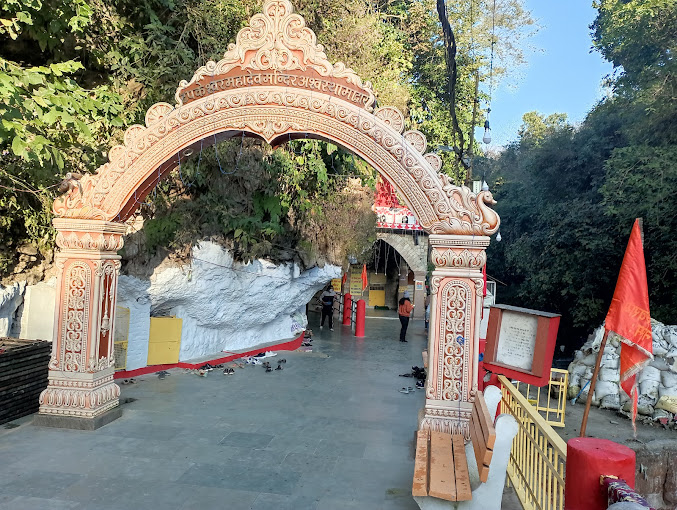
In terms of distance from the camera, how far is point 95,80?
965 centimetres

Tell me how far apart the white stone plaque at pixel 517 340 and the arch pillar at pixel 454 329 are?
1.05 feet

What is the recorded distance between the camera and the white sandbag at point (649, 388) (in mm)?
10234

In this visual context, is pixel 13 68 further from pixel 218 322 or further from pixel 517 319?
pixel 218 322

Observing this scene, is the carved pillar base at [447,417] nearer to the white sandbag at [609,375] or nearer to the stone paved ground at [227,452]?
the stone paved ground at [227,452]

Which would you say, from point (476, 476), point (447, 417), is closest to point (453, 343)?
point (447, 417)

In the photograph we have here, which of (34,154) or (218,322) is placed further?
(218,322)

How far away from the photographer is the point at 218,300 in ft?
35.9

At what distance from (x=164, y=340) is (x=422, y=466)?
7.04 metres

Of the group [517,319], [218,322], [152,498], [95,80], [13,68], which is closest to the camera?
[152,498]

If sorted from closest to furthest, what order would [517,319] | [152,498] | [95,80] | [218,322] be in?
1. [152,498]
2. [517,319]
3. [95,80]
4. [218,322]

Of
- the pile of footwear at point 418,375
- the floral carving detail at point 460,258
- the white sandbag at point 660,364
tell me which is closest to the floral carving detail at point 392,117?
the floral carving detail at point 460,258

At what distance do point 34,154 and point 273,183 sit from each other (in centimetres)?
651

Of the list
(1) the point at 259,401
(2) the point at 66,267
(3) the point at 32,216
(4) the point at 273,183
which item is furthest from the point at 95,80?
(1) the point at 259,401

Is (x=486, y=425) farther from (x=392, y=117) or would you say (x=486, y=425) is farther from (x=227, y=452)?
(x=392, y=117)
